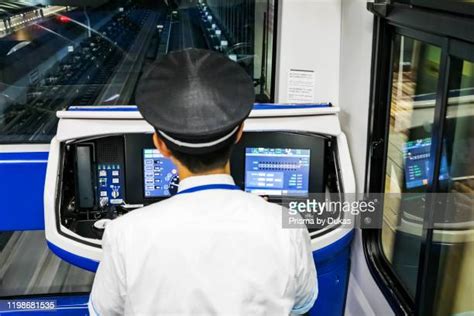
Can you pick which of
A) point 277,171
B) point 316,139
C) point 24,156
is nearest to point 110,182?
point 24,156

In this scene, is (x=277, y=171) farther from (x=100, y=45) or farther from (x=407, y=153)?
(x=100, y=45)

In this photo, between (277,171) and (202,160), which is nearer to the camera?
(202,160)

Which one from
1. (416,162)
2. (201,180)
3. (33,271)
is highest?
(201,180)

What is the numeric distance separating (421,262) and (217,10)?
2.10 meters

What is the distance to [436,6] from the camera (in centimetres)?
203

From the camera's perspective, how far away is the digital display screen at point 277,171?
2936 millimetres

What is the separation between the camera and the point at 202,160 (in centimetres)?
146

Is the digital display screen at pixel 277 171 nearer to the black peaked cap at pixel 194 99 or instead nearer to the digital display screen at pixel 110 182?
the digital display screen at pixel 110 182

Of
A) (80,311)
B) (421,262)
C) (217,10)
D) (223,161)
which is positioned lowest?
(80,311)

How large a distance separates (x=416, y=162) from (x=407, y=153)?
0.07 meters

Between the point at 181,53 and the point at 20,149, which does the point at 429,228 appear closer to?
the point at 181,53

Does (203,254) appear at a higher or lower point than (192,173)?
lower

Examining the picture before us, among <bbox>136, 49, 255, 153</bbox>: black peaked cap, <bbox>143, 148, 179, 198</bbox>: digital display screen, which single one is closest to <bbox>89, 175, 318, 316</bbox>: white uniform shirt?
<bbox>136, 49, 255, 153</bbox>: black peaked cap

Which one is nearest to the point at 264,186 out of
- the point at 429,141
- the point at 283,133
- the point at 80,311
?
the point at 283,133
